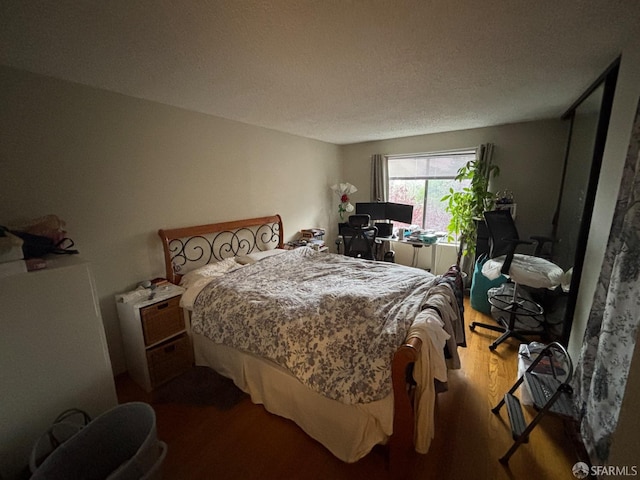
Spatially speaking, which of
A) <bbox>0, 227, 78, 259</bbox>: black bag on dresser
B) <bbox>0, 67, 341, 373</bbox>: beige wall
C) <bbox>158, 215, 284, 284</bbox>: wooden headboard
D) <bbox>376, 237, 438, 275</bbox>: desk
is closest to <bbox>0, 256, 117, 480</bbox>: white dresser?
<bbox>0, 227, 78, 259</bbox>: black bag on dresser

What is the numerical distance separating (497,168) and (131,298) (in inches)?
179

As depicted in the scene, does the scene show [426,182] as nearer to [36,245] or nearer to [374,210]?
[374,210]

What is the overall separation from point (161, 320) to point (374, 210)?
3.59 metres

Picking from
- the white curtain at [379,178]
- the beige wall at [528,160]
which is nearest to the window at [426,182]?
the white curtain at [379,178]

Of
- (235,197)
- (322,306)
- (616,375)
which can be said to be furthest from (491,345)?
(235,197)

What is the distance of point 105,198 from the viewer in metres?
1.99

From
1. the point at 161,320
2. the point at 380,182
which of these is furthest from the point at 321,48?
the point at 380,182

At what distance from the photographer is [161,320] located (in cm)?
200

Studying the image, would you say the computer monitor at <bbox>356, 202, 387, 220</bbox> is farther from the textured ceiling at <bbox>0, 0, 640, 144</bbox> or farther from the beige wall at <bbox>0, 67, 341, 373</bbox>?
the textured ceiling at <bbox>0, 0, 640, 144</bbox>

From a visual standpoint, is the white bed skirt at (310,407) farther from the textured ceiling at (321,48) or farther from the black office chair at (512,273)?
the textured ceiling at (321,48)

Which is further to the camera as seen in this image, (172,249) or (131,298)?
(172,249)

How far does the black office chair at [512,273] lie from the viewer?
2252mm

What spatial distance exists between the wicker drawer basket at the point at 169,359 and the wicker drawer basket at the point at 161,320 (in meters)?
0.08

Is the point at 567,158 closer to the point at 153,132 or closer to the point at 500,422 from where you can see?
the point at 500,422
